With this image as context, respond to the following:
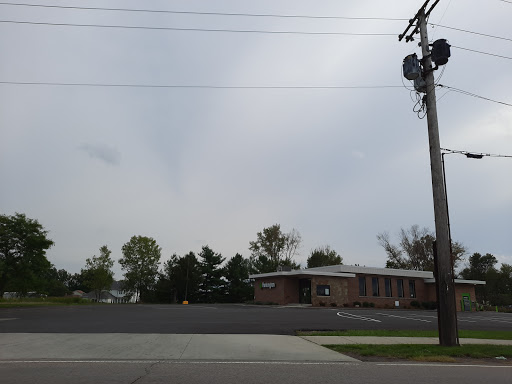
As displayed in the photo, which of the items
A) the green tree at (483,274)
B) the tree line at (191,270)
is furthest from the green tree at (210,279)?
the green tree at (483,274)

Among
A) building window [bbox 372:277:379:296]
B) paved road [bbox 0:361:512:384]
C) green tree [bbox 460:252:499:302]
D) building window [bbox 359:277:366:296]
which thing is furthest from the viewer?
green tree [bbox 460:252:499:302]

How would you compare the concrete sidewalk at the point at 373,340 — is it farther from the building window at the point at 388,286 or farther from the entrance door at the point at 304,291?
the building window at the point at 388,286

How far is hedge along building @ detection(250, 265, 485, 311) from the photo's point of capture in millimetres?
42678

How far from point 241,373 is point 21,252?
38.9 meters

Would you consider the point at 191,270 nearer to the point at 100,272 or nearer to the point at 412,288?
the point at 100,272

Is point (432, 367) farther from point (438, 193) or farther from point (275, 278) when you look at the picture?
point (275, 278)

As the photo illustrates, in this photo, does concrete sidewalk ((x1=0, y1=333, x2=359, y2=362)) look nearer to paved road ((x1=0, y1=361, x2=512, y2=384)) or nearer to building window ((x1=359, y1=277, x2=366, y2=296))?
paved road ((x1=0, y1=361, x2=512, y2=384))

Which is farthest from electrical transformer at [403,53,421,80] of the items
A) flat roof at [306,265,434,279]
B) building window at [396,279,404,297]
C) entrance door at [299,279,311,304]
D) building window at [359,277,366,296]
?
building window at [396,279,404,297]

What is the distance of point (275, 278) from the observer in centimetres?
4503

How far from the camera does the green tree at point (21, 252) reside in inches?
1531

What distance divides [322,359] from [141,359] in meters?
3.97

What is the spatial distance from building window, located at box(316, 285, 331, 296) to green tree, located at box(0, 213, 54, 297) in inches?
1035

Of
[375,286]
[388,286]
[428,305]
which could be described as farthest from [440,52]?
[428,305]

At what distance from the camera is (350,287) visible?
44.8 metres
